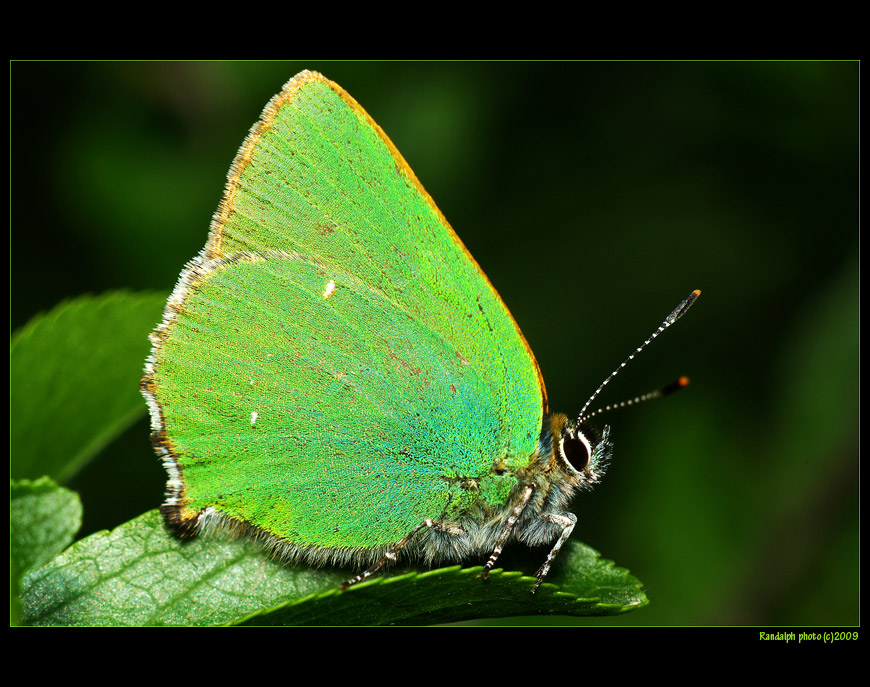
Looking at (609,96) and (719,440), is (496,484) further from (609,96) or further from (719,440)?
(609,96)

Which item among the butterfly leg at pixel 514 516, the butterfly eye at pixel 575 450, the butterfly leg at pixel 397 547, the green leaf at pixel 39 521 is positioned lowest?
the green leaf at pixel 39 521

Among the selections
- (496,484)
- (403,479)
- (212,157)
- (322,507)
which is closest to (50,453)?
(322,507)

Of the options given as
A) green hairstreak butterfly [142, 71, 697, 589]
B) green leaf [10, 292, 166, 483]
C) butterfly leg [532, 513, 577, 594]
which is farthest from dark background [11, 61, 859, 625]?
butterfly leg [532, 513, 577, 594]

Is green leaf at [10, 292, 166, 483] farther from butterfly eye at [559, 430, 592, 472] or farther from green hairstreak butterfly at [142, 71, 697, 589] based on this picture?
butterfly eye at [559, 430, 592, 472]

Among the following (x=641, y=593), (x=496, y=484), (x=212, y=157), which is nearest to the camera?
(x=641, y=593)

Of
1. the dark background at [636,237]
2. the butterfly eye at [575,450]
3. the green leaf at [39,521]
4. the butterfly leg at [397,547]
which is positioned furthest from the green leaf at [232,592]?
the dark background at [636,237]

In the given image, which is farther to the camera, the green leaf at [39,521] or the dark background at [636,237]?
the dark background at [636,237]

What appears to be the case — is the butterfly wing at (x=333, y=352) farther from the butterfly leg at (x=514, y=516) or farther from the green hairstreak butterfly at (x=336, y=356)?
the butterfly leg at (x=514, y=516)
